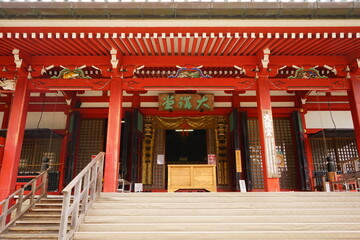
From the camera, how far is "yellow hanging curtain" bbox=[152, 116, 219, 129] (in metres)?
9.88

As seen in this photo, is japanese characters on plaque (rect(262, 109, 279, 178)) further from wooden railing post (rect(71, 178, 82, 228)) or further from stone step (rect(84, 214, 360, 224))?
wooden railing post (rect(71, 178, 82, 228))

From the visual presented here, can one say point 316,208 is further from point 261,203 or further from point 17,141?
point 17,141

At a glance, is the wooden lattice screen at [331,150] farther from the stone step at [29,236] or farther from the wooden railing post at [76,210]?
the stone step at [29,236]

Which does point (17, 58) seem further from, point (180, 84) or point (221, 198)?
point (221, 198)

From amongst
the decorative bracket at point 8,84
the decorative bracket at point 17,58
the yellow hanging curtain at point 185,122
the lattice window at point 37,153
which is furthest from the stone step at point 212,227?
the lattice window at point 37,153

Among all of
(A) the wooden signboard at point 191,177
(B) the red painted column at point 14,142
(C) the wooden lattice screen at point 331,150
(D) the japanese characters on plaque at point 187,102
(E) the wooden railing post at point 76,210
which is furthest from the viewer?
(C) the wooden lattice screen at point 331,150

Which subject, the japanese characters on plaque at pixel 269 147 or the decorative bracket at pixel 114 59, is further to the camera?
the decorative bracket at pixel 114 59

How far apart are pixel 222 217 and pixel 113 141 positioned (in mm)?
3261

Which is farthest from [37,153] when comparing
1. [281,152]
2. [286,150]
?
[286,150]

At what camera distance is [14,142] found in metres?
6.26

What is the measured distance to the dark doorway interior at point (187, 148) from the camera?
1417 cm

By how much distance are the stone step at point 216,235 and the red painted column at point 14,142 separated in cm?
345

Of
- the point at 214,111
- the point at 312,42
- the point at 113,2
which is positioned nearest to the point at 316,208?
the point at 312,42

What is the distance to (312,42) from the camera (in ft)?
20.1
